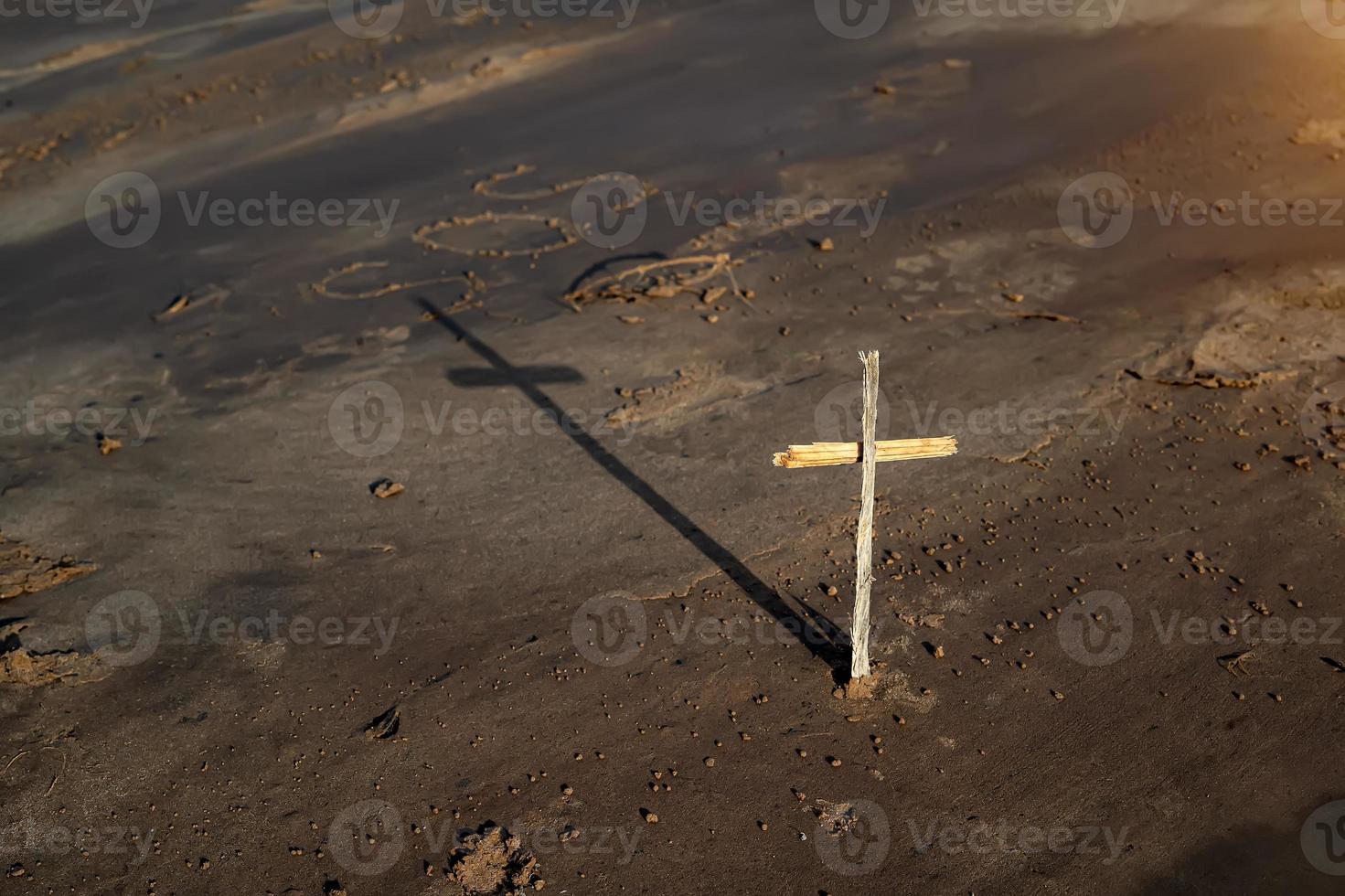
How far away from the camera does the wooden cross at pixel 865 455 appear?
7250mm

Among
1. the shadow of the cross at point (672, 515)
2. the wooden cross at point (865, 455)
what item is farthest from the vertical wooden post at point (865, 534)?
the shadow of the cross at point (672, 515)

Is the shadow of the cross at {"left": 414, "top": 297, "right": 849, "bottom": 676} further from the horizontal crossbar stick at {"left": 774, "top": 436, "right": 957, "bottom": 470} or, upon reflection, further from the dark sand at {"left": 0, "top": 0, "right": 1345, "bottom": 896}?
the horizontal crossbar stick at {"left": 774, "top": 436, "right": 957, "bottom": 470}

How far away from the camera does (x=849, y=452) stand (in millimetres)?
7391

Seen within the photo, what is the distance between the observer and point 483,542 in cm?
966

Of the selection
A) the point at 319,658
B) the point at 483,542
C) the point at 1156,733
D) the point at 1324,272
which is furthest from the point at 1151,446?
the point at 319,658

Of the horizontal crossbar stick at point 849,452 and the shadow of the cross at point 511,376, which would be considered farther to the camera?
the shadow of the cross at point 511,376

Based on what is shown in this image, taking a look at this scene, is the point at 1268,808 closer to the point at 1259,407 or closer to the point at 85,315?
the point at 1259,407

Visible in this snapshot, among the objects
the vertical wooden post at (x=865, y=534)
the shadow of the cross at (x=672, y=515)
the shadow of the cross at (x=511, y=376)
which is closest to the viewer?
the vertical wooden post at (x=865, y=534)

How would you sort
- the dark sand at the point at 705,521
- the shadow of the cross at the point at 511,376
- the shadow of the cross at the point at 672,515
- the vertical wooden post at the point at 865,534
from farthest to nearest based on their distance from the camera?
the shadow of the cross at the point at 511,376
the shadow of the cross at the point at 672,515
the vertical wooden post at the point at 865,534
the dark sand at the point at 705,521

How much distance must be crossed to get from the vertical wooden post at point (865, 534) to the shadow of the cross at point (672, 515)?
0.31 m

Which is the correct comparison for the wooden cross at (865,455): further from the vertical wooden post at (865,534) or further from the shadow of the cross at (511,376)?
the shadow of the cross at (511,376)

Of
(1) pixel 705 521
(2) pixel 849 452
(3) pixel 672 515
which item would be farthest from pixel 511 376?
(2) pixel 849 452

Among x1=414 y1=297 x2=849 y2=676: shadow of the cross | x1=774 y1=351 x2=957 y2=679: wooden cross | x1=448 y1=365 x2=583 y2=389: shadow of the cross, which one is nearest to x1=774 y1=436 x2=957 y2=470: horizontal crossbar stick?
x1=774 y1=351 x2=957 y2=679: wooden cross

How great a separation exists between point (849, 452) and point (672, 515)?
2745mm
